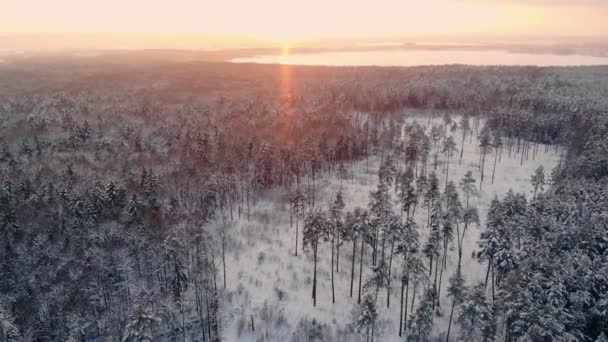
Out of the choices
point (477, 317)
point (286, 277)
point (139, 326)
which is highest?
point (477, 317)

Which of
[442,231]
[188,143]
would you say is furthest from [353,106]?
[442,231]

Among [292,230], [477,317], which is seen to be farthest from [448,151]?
[477,317]

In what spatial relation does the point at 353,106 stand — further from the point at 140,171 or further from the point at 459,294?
the point at 459,294

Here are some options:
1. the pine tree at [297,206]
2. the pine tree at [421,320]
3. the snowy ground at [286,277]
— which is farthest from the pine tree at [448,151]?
the pine tree at [421,320]

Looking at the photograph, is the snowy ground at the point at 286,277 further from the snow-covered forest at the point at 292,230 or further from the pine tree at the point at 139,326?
the pine tree at the point at 139,326

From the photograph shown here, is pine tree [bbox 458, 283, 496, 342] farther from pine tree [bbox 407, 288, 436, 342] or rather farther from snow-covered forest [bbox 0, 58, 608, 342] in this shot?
pine tree [bbox 407, 288, 436, 342]

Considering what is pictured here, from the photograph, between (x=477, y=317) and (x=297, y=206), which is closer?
(x=477, y=317)

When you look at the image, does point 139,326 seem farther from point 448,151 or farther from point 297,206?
point 448,151
